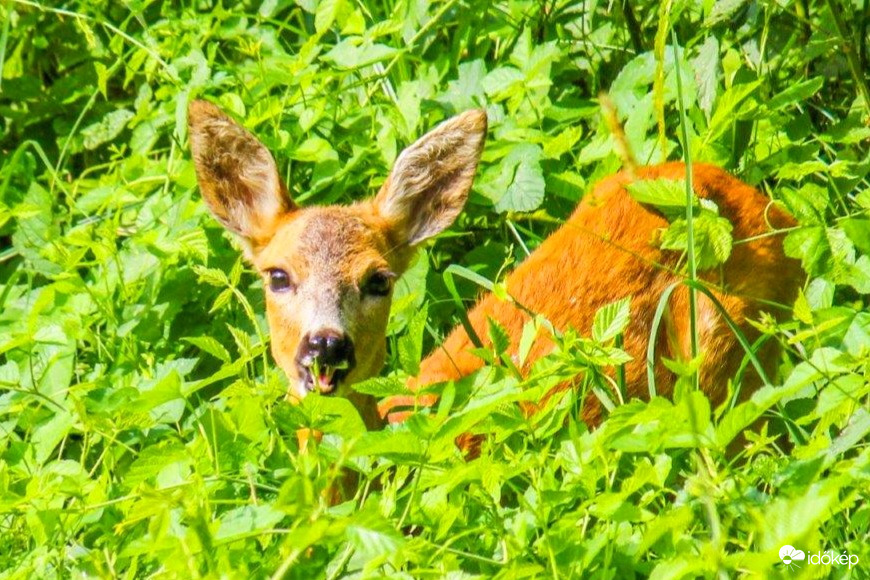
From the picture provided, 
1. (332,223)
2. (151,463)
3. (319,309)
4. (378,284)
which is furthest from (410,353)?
(332,223)

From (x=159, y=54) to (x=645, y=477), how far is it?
3285mm

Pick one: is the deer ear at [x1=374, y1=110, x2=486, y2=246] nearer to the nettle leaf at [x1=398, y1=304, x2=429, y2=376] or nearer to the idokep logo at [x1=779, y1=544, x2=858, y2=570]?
the nettle leaf at [x1=398, y1=304, x2=429, y2=376]

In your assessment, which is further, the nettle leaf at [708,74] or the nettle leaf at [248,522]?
the nettle leaf at [708,74]

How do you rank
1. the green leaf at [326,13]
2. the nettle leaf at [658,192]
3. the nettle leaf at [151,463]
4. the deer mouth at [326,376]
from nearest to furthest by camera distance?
the nettle leaf at [151,463], the nettle leaf at [658,192], the deer mouth at [326,376], the green leaf at [326,13]

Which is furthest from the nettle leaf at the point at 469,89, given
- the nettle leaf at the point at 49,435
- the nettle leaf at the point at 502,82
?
the nettle leaf at the point at 49,435

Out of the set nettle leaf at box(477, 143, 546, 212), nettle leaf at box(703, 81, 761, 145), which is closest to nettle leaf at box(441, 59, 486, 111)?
nettle leaf at box(477, 143, 546, 212)

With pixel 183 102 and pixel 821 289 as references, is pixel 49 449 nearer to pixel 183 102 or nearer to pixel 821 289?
pixel 183 102

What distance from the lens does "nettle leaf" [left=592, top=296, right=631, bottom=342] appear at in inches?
134

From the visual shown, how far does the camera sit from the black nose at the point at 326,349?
4.50 m

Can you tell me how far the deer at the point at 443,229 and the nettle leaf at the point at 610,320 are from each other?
1.44 metres

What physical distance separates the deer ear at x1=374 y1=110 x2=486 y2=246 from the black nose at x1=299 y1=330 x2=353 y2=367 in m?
0.87

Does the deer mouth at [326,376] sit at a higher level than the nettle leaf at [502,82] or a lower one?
lower

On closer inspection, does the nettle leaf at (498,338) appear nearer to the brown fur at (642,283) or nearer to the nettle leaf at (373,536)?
the nettle leaf at (373,536)

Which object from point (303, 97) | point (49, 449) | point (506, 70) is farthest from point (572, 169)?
point (49, 449)
